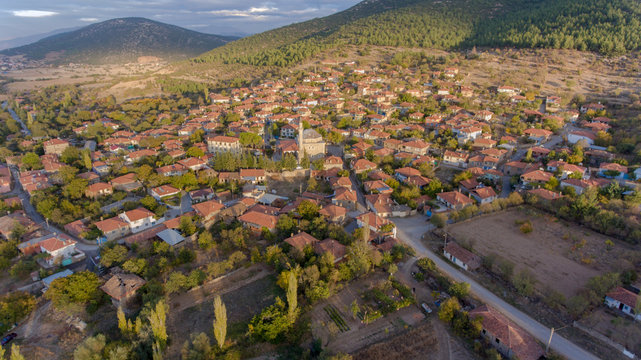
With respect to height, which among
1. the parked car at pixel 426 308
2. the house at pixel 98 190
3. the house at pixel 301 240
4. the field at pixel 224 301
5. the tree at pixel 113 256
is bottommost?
the field at pixel 224 301

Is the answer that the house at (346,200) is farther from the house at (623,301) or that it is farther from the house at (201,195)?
the house at (623,301)

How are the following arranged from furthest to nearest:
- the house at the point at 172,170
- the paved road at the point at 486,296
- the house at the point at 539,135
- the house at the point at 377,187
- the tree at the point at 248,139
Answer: the house at the point at 539,135, the tree at the point at 248,139, the house at the point at 172,170, the house at the point at 377,187, the paved road at the point at 486,296

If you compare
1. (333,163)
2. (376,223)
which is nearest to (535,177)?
(376,223)

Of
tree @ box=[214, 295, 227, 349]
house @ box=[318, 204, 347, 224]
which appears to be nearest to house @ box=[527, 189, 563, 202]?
house @ box=[318, 204, 347, 224]

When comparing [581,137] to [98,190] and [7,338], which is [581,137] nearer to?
[98,190]

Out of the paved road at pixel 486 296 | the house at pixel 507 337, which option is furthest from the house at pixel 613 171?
the house at pixel 507 337

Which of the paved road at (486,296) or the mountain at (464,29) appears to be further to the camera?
the mountain at (464,29)
